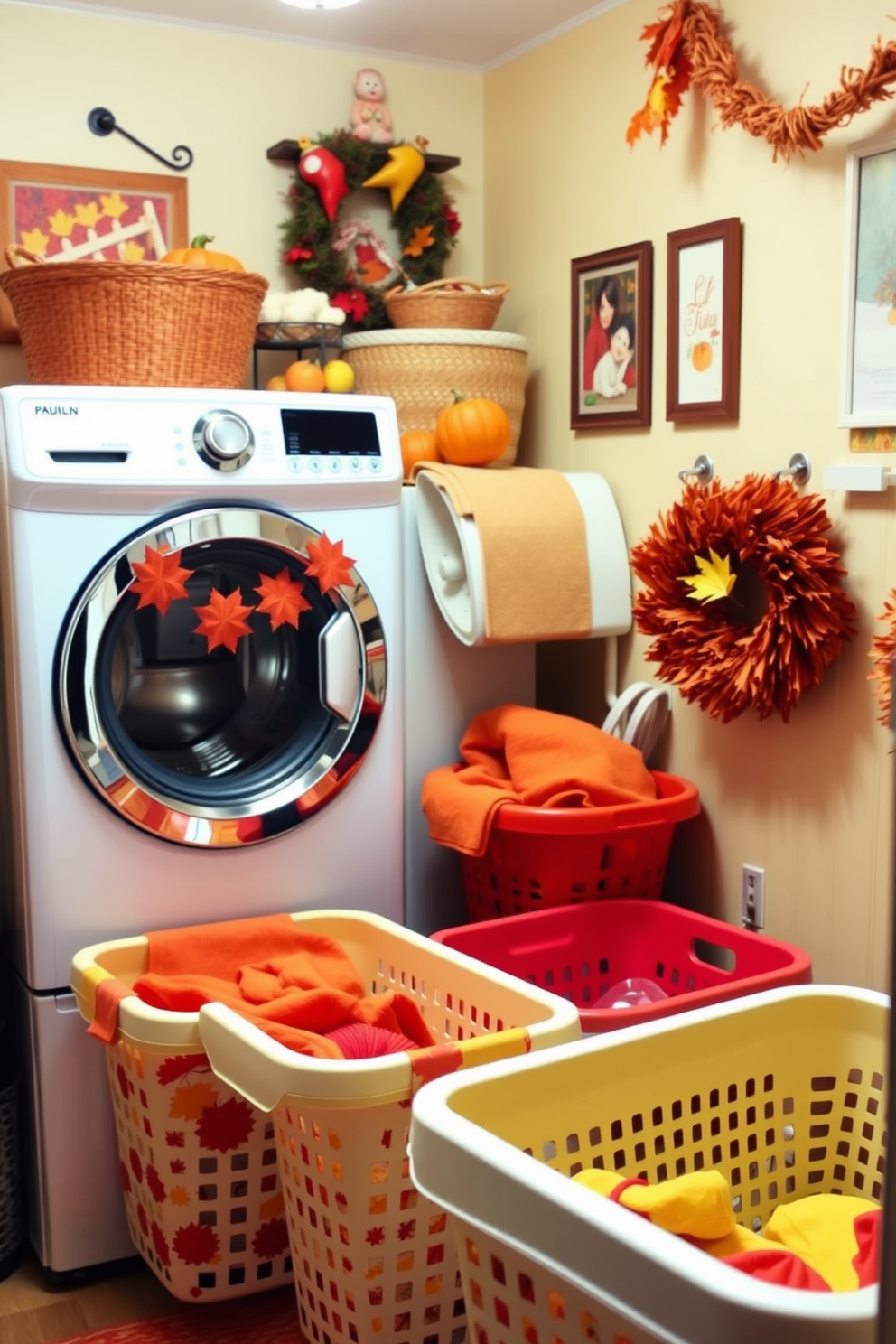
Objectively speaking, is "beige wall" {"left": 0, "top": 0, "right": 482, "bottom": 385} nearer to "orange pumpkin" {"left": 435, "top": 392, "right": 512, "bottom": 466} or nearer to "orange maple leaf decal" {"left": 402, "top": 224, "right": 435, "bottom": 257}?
"orange maple leaf decal" {"left": 402, "top": 224, "right": 435, "bottom": 257}

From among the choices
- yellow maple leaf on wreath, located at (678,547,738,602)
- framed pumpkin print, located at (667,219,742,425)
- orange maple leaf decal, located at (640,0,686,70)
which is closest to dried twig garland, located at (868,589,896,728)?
yellow maple leaf on wreath, located at (678,547,738,602)

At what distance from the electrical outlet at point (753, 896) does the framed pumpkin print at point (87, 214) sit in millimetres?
1690

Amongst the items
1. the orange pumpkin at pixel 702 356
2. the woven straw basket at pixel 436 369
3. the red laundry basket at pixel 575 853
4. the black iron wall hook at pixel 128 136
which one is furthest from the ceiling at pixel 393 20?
the red laundry basket at pixel 575 853

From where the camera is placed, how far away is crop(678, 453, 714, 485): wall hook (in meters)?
2.43

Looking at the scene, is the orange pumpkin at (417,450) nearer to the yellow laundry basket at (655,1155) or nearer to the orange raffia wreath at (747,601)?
the orange raffia wreath at (747,601)

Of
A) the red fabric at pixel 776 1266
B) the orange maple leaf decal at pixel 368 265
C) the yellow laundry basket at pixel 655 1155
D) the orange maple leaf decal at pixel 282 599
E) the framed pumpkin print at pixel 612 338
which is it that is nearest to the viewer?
the yellow laundry basket at pixel 655 1155

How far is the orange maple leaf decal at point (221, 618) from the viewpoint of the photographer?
2127 millimetres

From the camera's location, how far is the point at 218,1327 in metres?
A: 1.98

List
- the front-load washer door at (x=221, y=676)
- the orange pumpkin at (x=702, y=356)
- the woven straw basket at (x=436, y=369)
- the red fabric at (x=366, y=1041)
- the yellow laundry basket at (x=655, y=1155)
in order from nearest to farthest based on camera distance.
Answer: the yellow laundry basket at (x=655, y=1155)
the red fabric at (x=366, y=1041)
the front-load washer door at (x=221, y=676)
the orange pumpkin at (x=702, y=356)
the woven straw basket at (x=436, y=369)

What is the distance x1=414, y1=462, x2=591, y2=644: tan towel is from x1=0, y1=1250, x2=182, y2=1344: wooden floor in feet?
3.96

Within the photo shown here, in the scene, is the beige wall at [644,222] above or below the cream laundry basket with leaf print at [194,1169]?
above

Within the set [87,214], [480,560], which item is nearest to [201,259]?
[87,214]

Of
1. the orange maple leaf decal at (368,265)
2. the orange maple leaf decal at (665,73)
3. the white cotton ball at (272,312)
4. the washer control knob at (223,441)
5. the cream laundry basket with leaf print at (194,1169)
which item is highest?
the orange maple leaf decal at (665,73)

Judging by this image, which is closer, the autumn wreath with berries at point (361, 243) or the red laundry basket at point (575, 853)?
the red laundry basket at point (575, 853)
